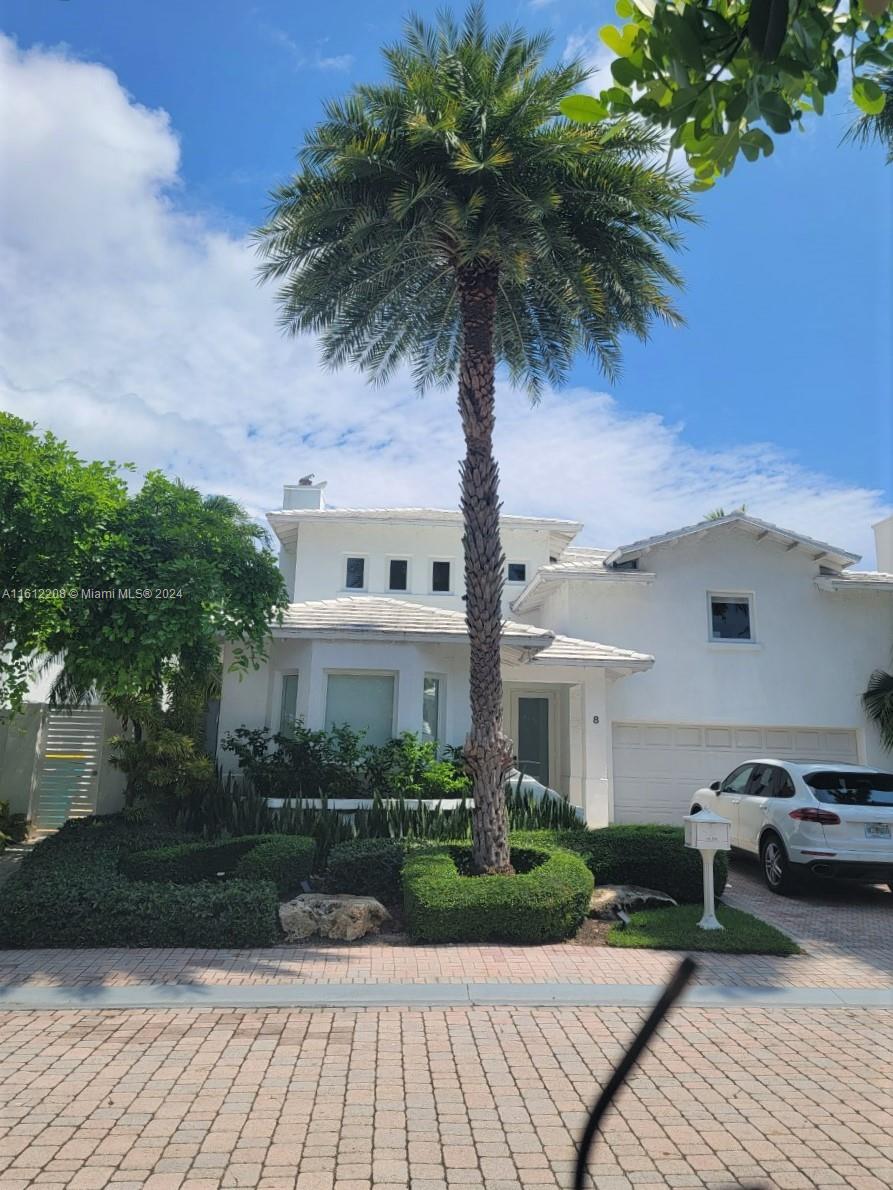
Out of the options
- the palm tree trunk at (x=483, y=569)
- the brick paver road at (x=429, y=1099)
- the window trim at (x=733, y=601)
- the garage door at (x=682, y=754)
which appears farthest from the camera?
the window trim at (x=733, y=601)

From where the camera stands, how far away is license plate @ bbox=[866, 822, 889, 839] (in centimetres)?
992

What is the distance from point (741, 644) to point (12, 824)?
13736 mm

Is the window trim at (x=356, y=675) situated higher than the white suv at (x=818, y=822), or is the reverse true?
the window trim at (x=356, y=675)

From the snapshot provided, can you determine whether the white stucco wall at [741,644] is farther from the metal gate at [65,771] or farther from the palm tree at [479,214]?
the metal gate at [65,771]

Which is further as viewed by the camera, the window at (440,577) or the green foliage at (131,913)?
the window at (440,577)

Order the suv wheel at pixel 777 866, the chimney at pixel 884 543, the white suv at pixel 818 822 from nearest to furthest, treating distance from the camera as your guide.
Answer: the white suv at pixel 818 822 < the suv wheel at pixel 777 866 < the chimney at pixel 884 543

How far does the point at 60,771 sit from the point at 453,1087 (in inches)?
450

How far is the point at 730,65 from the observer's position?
2.44 meters

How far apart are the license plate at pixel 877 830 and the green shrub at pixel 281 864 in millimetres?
6551

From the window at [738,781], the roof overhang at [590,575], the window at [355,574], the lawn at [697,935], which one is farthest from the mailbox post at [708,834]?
the window at [355,574]

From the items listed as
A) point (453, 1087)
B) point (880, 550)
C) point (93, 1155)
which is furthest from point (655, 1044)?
point (880, 550)

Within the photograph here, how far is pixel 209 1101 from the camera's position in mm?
4676

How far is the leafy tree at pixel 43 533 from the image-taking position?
886 centimetres

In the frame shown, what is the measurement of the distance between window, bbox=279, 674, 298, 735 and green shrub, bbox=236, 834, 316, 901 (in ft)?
16.2
